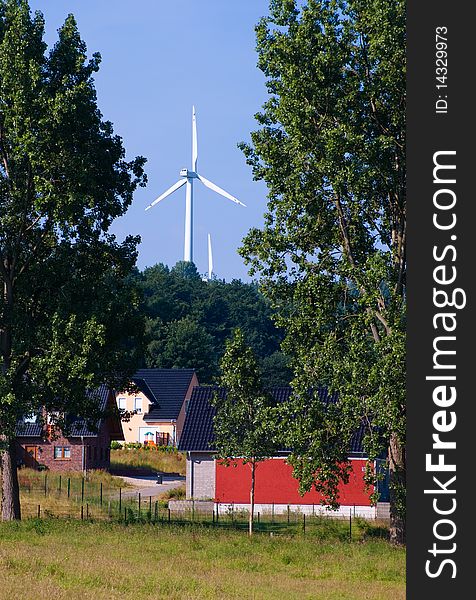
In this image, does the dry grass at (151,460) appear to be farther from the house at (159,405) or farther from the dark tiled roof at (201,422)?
the dark tiled roof at (201,422)

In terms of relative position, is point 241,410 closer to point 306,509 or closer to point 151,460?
point 306,509

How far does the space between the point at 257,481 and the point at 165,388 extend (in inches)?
2030

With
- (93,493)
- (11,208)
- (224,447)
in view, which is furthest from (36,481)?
(11,208)

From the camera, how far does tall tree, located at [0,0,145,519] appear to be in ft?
126

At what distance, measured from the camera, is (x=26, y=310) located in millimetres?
41469

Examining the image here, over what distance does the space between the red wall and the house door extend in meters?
24.8

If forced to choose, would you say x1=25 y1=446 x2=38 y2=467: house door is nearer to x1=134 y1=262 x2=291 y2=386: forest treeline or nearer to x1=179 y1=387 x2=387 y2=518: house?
x1=179 y1=387 x2=387 y2=518: house

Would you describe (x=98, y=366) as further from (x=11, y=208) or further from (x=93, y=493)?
(x=93, y=493)

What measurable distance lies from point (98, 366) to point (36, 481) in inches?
1016

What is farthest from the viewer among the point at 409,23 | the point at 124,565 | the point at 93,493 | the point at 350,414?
the point at 93,493

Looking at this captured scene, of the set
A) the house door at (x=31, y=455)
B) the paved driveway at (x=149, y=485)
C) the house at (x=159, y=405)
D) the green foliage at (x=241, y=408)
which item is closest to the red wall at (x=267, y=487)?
the paved driveway at (x=149, y=485)

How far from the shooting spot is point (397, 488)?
34.0 m

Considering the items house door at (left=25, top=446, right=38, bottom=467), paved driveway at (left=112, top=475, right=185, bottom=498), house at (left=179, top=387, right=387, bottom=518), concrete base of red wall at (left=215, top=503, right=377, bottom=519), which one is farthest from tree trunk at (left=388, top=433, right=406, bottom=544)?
house door at (left=25, top=446, right=38, bottom=467)

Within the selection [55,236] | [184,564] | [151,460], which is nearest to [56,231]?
[55,236]
